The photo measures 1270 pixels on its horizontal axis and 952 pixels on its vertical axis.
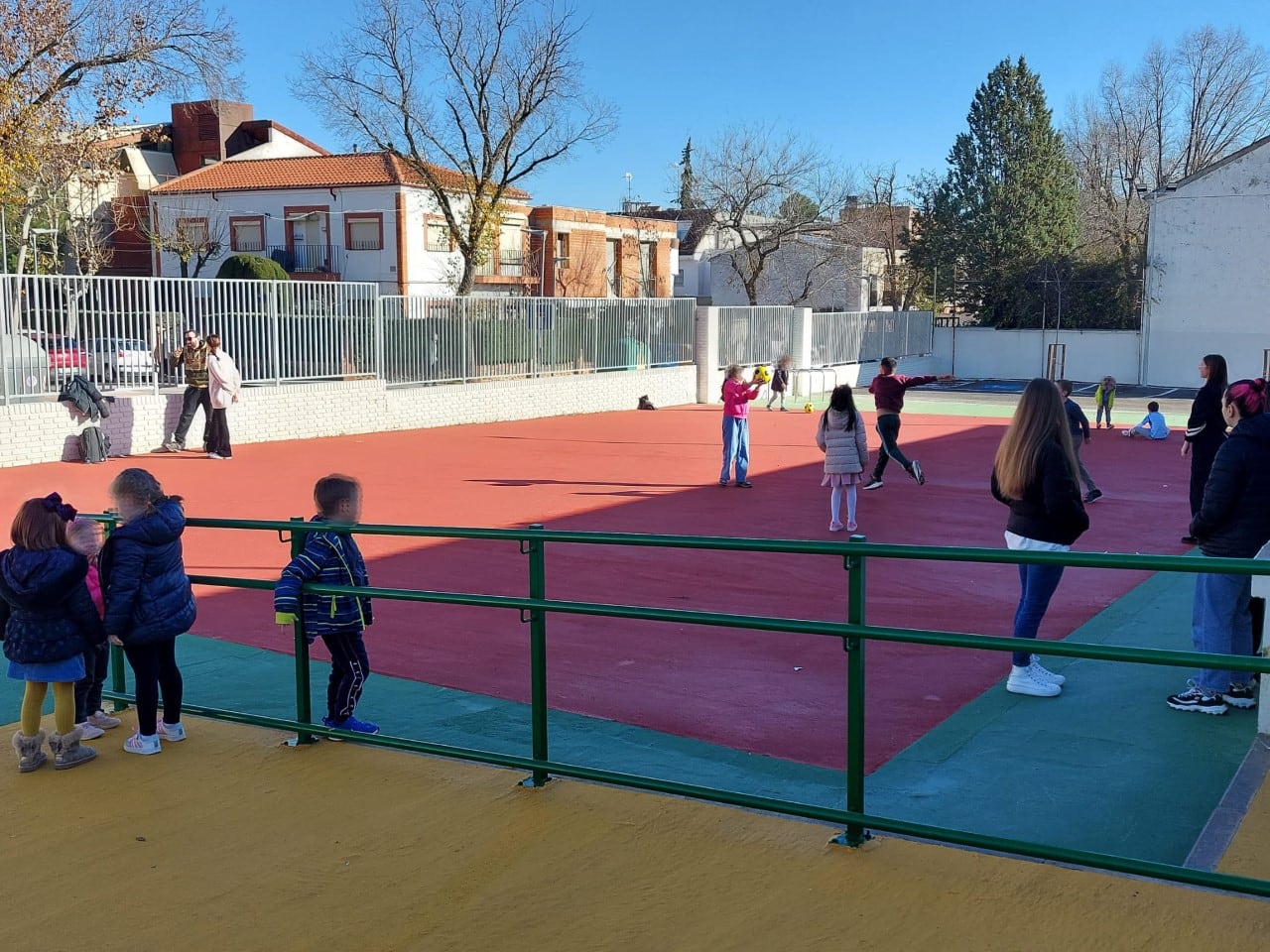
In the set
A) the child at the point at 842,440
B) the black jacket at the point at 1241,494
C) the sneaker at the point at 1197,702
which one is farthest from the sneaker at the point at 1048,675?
Result: the child at the point at 842,440

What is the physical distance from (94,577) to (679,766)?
2.74m

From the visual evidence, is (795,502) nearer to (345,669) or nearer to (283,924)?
(345,669)

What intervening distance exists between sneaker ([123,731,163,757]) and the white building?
39.6 metres

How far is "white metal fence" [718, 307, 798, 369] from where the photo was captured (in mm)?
32969

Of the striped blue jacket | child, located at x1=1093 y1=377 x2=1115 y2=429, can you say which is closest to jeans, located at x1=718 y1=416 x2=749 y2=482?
the striped blue jacket

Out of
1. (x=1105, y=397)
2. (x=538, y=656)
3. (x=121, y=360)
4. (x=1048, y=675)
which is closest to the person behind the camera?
(x=538, y=656)

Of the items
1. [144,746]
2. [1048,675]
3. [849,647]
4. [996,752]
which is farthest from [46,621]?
[1048,675]

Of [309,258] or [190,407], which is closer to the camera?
[190,407]

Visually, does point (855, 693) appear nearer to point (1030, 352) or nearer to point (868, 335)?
point (868, 335)

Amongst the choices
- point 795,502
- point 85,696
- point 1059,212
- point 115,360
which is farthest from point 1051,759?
point 1059,212

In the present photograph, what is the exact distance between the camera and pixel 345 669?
17.6 feet

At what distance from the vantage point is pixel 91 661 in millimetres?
5414

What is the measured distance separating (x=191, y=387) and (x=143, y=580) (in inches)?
556

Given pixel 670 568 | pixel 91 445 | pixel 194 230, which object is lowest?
pixel 670 568
